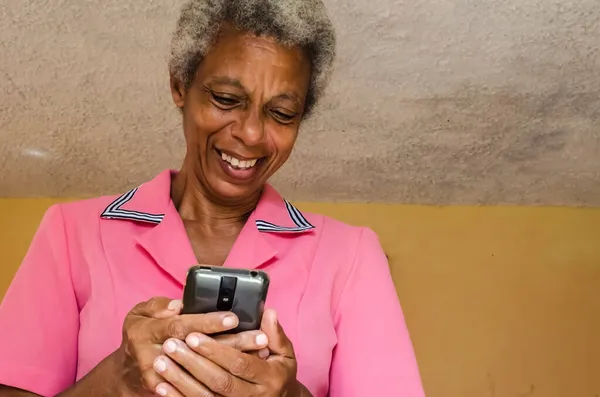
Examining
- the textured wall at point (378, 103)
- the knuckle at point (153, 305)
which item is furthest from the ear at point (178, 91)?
the textured wall at point (378, 103)

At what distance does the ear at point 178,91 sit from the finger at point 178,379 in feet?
1.28

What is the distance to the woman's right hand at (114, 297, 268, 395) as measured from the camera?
638 millimetres

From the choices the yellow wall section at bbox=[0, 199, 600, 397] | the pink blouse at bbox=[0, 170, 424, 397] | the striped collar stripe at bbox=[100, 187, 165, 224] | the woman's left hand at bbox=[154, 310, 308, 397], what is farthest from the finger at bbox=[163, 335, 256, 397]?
the yellow wall section at bbox=[0, 199, 600, 397]

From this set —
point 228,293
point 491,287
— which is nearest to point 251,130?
point 228,293

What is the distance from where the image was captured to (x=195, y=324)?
0.63 metres

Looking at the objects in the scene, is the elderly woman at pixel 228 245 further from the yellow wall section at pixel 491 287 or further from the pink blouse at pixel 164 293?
the yellow wall section at pixel 491 287

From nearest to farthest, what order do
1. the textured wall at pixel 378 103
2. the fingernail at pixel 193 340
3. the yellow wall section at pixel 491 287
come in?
the fingernail at pixel 193 340, the textured wall at pixel 378 103, the yellow wall section at pixel 491 287

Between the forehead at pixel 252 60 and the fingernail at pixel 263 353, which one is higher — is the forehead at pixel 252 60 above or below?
above

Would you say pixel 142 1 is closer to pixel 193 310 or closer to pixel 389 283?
pixel 389 283

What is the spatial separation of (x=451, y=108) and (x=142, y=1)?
0.80 meters

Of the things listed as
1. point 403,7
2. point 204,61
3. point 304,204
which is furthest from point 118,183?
point 204,61

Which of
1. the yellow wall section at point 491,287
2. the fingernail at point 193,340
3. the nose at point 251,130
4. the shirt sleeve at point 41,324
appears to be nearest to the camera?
the fingernail at point 193,340

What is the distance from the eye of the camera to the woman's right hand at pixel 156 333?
0.64m

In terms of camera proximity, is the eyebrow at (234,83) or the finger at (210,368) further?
the eyebrow at (234,83)
